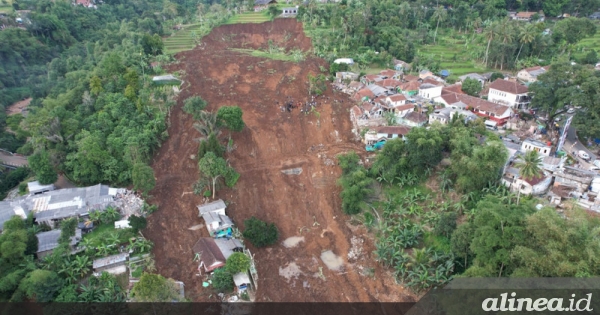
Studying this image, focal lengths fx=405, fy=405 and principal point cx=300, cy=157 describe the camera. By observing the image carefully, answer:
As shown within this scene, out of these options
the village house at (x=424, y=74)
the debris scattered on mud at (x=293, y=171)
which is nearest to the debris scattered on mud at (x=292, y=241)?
the debris scattered on mud at (x=293, y=171)

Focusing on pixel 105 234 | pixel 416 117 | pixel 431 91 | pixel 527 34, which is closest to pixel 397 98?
pixel 416 117

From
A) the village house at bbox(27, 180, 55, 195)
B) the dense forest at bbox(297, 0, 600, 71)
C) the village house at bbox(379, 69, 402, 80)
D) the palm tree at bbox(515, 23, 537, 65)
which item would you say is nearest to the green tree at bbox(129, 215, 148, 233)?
the village house at bbox(27, 180, 55, 195)

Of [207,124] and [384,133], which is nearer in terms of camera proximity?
[207,124]

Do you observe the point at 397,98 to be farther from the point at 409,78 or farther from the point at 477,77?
the point at 477,77

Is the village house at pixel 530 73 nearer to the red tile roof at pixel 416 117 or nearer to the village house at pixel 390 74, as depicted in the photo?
the village house at pixel 390 74

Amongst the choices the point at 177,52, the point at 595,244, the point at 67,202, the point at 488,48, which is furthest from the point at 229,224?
A: the point at 488,48

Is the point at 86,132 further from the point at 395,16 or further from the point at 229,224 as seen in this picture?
the point at 395,16
